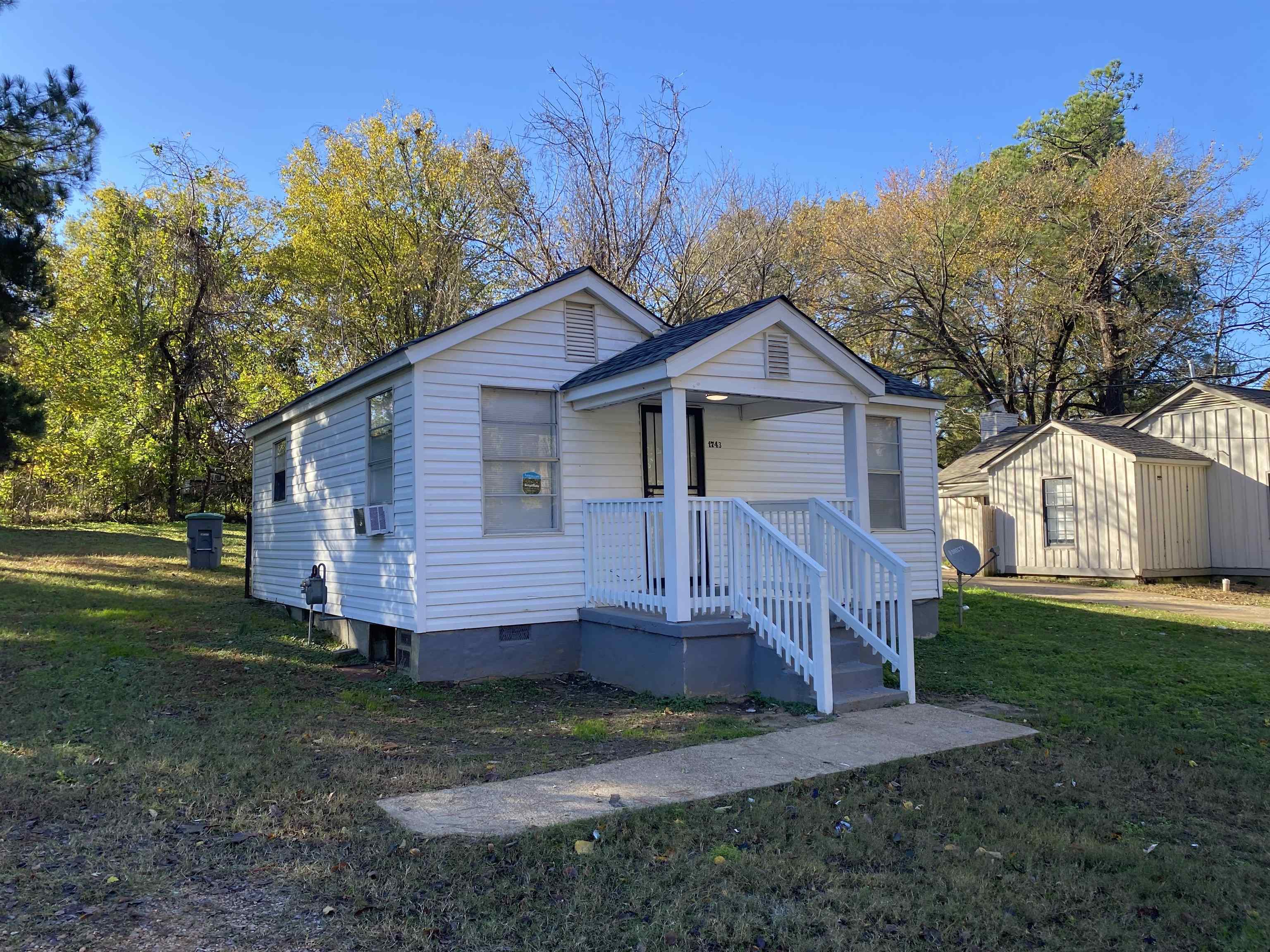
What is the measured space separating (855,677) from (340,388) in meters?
5.90

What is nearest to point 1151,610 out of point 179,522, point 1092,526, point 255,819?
point 1092,526

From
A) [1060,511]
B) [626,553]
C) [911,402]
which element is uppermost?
[911,402]

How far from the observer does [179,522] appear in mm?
23453

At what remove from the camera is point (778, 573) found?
760cm

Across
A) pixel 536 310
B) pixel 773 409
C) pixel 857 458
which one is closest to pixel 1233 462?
pixel 773 409

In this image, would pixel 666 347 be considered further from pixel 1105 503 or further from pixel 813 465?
pixel 1105 503

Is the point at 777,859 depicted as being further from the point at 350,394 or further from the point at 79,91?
the point at 79,91

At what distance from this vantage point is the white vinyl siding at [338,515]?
8453 millimetres

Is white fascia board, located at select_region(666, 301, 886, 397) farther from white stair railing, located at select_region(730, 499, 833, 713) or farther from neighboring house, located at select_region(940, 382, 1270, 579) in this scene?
neighboring house, located at select_region(940, 382, 1270, 579)

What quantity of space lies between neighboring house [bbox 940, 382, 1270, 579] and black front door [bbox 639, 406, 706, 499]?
10.8m

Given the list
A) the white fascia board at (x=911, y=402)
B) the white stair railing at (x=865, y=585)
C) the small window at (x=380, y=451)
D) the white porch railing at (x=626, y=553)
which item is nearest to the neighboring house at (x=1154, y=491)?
the white fascia board at (x=911, y=402)

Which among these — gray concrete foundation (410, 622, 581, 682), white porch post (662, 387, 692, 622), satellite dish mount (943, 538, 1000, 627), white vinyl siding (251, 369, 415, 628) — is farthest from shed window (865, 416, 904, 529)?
white vinyl siding (251, 369, 415, 628)

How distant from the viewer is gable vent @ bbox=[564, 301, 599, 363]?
9102mm

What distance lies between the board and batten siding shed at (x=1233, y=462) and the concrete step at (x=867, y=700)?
12666mm
